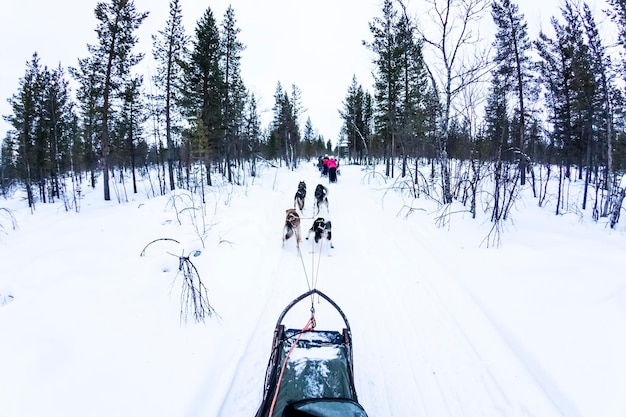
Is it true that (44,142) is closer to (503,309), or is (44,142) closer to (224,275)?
(224,275)

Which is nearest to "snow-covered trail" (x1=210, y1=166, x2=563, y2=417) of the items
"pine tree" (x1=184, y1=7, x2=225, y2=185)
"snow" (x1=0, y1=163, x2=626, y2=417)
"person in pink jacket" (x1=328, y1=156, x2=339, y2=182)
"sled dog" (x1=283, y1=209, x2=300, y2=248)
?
"snow" (x1=0, y1=163, x2=626, y2=417)

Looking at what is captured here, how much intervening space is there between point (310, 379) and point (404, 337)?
174 cm

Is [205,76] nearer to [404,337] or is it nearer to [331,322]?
[331,322]

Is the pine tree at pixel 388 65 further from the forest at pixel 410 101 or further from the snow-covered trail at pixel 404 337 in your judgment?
the snow-covered trail at pixel 404 337

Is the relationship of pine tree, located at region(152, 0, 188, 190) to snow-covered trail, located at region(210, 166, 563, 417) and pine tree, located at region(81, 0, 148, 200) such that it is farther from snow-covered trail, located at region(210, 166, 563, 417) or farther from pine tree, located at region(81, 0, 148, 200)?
snow-covered trail, located at region(210, 166, 563, 417)

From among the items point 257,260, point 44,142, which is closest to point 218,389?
point 257,260

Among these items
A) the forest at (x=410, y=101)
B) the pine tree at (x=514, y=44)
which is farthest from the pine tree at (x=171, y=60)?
the pine tree at (x=514, y=44)

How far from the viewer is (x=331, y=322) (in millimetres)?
4098

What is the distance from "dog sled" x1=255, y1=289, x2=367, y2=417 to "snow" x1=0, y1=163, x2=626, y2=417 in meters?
0.53

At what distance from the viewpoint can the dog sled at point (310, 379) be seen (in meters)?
1.92

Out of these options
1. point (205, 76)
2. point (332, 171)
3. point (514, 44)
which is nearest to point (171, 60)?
point (205, 76)

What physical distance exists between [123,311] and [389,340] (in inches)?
129

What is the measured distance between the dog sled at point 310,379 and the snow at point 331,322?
1.75 ft

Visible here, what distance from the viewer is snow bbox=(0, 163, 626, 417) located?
2.71m
